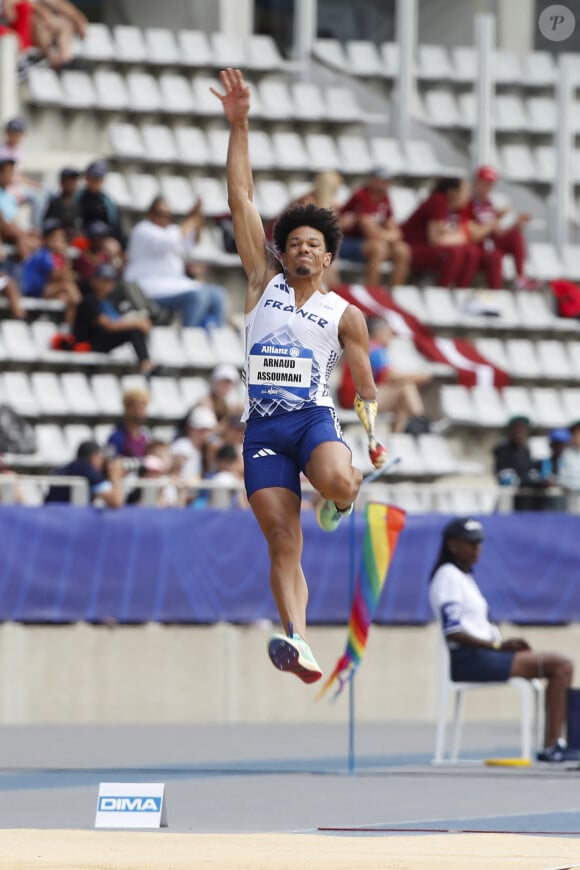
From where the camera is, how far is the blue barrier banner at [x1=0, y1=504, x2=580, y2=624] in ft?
50.4

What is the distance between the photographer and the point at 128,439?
1652cm

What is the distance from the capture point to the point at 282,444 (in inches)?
355

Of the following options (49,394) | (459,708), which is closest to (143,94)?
(49,394)

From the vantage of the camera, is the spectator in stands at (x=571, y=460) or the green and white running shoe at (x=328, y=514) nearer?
the green and white running shoe at (x=328, y=514)

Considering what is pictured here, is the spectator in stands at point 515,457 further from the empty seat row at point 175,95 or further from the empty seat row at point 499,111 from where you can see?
the empty seat row at point 499,111

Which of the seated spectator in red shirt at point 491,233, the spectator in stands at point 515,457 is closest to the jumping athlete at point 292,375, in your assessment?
the spectator in stands at point 515,457

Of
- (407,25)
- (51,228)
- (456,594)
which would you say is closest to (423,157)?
(407,25)

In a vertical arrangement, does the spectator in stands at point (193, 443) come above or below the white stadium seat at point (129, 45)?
below

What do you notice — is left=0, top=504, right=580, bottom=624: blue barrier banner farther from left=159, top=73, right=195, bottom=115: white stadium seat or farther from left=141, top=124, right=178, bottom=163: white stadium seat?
left=159, top=73, right=195, bottom=115: white stadium seat

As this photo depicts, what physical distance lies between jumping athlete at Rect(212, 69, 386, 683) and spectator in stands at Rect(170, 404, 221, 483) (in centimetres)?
718

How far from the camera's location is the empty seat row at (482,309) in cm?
2081

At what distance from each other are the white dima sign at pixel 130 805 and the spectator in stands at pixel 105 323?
9.89m

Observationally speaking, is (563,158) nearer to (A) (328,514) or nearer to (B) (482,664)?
(B) (482,664)

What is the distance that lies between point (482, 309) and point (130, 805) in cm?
1308
